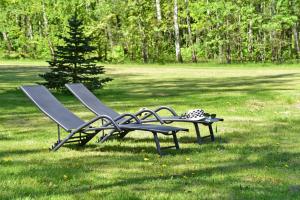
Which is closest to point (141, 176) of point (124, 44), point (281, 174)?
point (281, 174)

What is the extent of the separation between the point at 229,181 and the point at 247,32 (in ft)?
132

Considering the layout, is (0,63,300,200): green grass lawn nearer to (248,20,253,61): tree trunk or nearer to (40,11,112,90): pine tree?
(40,11,112,90): pine tree

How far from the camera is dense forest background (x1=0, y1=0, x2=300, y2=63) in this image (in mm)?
43191

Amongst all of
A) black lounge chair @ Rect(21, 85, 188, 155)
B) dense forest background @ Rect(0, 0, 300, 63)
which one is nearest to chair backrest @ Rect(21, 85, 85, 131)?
black lounge chair @ Rect(21, 85, 188, 155)

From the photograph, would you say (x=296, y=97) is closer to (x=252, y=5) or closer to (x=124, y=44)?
(x=252, y=5)

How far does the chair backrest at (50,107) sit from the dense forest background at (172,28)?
33295mm

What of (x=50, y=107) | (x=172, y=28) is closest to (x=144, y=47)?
(x=172, y=28)

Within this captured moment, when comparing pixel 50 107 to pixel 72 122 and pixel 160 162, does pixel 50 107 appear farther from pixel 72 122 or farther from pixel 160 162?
pixel 160 162

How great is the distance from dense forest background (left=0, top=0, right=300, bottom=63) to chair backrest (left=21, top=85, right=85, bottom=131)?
109 ft

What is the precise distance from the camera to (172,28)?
4772cm

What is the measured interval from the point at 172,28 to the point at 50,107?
127 ft

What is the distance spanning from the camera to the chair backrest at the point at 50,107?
30.6 ft

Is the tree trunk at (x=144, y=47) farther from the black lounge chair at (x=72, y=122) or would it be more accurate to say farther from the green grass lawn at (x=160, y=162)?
the black lounge chair at (x=72, y=122)

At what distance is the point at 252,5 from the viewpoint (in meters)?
42.8
